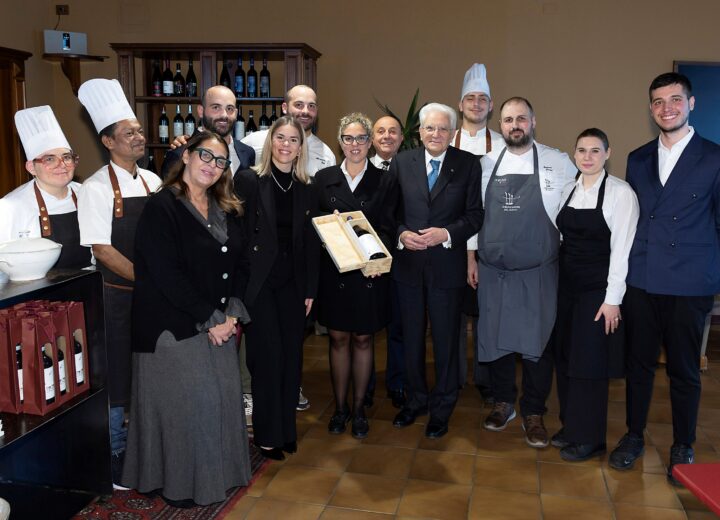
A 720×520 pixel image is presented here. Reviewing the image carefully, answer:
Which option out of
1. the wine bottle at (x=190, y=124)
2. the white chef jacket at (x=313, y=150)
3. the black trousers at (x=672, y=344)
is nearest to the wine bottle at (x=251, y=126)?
the wine bottle at (x=190, y=124)

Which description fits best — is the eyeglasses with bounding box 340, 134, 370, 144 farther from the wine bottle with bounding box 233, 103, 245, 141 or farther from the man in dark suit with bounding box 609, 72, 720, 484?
the wine bottle with bounding box 233, 103, 245, 141

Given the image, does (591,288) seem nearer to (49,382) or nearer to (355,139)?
(355,139)

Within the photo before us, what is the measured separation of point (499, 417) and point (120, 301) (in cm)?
201

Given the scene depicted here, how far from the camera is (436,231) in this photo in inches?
126

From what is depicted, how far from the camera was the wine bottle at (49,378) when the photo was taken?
231 centimetres

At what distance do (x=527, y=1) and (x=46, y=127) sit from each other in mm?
4502

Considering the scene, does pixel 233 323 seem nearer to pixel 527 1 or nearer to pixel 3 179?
pixel 3 179

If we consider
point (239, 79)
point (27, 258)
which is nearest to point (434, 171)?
point (27, 258)

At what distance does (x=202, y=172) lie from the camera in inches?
102

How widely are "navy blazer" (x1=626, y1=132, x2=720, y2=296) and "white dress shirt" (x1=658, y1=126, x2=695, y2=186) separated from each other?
3 centimetres

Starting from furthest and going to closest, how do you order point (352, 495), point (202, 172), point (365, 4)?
point (365, 4), point (352, 495), point (202, 172)

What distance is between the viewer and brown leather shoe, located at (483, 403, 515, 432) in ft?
11.8

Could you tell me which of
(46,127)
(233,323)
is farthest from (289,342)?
(46,127)

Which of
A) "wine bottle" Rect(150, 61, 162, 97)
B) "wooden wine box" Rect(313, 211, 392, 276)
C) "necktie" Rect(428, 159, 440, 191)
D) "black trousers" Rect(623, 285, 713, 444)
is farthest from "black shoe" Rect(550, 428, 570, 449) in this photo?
"wine bottle" Rect(150, 61, 162, 97)
